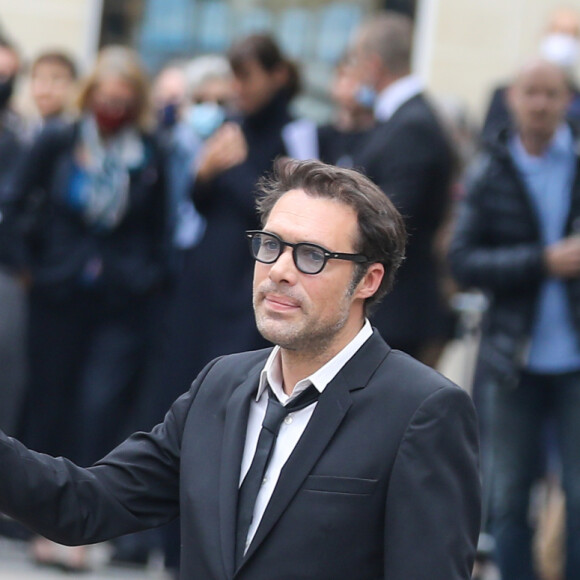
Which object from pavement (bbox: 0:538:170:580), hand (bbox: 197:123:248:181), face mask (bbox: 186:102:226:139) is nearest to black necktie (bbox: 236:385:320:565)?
hand (bbox: 197:123:248:181)

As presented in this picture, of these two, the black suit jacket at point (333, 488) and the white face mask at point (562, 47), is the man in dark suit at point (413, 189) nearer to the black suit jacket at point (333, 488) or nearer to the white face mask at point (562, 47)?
the black suit jacket at point (333, 488)

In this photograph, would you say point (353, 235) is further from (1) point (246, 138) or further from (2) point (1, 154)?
(2) point (1, 154)

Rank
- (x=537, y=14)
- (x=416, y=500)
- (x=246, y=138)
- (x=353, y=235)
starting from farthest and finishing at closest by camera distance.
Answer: (x=537, y=14), (x=246, y=138), (x=353, y=235), (x=416, y=500)

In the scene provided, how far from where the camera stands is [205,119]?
817cm

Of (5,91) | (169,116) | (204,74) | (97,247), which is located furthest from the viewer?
(169,116)

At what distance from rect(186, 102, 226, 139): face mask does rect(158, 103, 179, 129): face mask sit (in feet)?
2.74

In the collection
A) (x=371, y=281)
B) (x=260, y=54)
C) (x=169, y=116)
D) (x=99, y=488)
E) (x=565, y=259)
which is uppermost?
(x=260, y=54)

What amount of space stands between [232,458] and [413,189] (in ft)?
9.48

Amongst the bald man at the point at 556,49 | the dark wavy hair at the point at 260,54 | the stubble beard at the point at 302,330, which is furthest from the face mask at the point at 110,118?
the stubble beard at the point at 302,330

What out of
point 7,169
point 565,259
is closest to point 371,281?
point 565,259

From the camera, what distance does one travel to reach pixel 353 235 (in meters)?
3.44

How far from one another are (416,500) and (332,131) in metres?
3.77

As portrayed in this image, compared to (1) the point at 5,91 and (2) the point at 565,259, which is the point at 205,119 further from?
(2) the point at 565,259

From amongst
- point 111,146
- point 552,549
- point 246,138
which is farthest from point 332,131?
point 552,549
